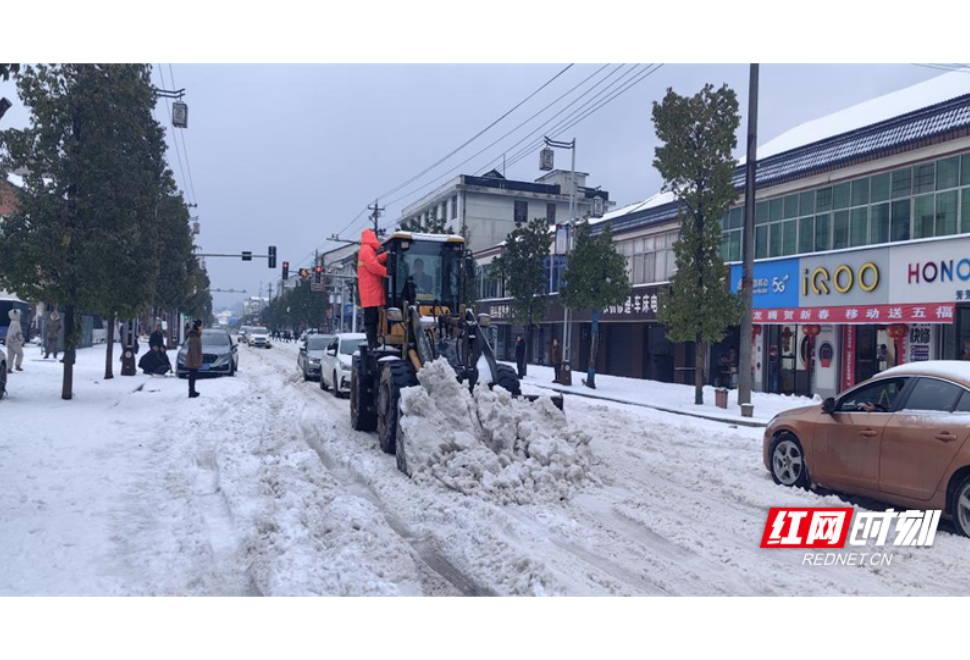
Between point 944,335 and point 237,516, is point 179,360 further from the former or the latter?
point 944,335

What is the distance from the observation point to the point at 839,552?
6398 mm

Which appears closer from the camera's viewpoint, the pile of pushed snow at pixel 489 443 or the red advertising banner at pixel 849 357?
the pile of pushed snow at pixel 489 443

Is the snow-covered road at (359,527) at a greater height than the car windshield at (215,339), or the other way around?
the car windshield at (215,339)

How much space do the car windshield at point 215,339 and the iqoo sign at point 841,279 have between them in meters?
20.3

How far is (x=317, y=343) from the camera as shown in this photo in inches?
1039

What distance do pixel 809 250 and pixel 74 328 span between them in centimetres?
2155

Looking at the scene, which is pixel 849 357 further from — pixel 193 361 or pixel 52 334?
pixel 52 334

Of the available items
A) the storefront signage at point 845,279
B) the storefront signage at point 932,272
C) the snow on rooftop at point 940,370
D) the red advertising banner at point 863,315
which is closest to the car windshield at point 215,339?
the red advertising banner at point 863,315

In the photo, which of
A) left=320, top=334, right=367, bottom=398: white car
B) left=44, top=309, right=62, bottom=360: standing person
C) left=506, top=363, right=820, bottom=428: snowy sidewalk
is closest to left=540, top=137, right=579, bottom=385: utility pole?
left=506, top=363, right=820, bottom=428: snowy sidewalk

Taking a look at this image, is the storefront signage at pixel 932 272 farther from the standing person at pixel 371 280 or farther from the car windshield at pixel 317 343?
the car windshield at pixel 317 343

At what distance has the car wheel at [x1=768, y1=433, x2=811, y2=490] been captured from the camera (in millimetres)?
8797

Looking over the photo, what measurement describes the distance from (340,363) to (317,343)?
682 centimetres

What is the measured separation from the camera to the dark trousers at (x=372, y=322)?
43.6ft
